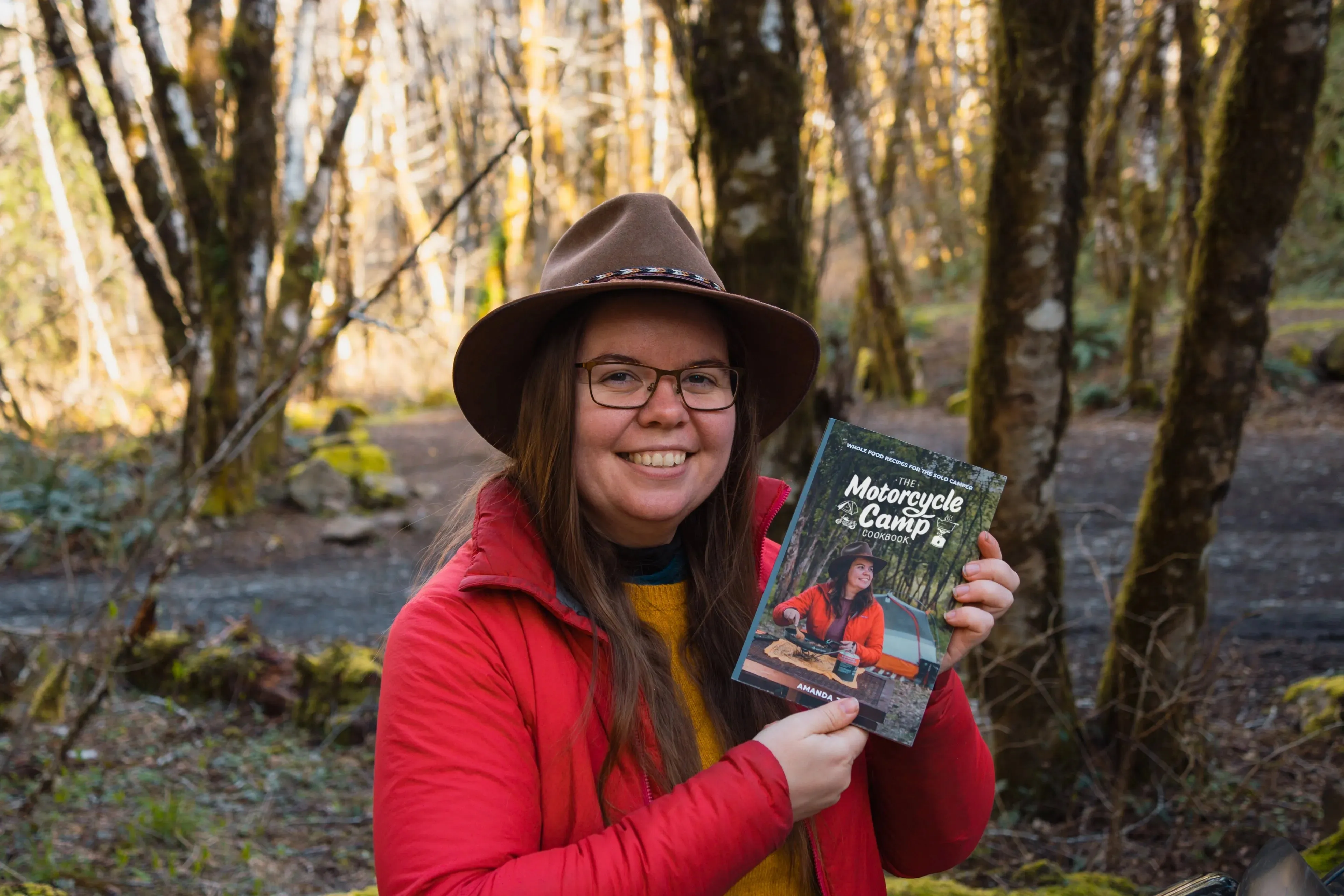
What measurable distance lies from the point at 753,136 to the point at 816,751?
10.7 feet

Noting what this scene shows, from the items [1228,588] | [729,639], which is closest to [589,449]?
[729,639]

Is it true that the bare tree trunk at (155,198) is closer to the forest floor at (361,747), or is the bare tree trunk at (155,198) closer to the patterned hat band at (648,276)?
the forest floor at (361,747)

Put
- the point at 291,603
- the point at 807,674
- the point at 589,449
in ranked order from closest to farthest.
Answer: the point at 807,674 < the point at 589,449 < the point at 291,603

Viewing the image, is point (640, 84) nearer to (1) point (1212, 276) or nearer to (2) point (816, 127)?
(2) point (816, 127)

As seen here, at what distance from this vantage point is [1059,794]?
14.4 ft

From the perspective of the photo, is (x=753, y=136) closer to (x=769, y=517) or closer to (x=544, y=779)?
(x=769, y=517)

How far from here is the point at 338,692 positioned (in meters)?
5.71

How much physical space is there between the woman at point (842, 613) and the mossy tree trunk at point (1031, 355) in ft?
8.63

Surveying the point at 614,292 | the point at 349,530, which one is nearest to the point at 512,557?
the point at 614,292

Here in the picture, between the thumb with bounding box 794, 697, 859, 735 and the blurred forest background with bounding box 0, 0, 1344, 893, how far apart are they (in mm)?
1246

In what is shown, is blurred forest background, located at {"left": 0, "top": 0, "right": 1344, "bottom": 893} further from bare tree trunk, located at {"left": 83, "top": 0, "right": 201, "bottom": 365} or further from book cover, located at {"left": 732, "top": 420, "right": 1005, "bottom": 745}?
book cover, located at {"left": 732, "top": 420, "right": 1005, "bottom": 745}

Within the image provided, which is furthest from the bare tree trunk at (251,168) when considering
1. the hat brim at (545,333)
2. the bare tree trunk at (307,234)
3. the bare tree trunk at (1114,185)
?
the hat brim at (545,333)

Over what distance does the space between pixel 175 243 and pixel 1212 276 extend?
31.5 feet

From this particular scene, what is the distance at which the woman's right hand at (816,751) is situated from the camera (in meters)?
1.53
